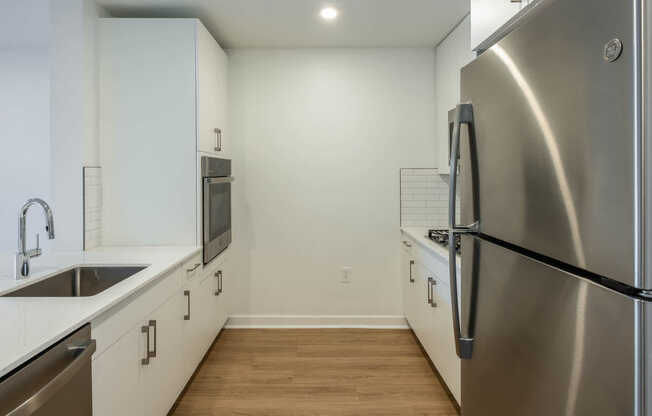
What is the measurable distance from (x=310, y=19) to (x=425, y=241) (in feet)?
5.78

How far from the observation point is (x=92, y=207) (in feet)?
9.41

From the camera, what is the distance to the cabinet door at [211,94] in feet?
10.0

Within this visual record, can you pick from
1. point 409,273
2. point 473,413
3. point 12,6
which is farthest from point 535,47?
point 12,6

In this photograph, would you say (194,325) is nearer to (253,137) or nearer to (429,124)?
(253,137)

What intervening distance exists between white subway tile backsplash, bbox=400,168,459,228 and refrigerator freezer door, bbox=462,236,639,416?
269 cm

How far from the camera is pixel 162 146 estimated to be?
2994 millimetres

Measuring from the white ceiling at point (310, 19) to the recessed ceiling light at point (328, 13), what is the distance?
5 centimetres

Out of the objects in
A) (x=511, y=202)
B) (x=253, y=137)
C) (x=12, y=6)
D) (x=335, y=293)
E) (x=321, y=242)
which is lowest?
(x=335, y=293)

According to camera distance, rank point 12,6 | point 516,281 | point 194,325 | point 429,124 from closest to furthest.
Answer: point 516,281 < point 194,325 < point 12,6 < point 429,124

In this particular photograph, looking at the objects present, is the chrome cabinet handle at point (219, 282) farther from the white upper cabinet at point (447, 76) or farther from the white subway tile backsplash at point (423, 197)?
the white upper cabinet at point (447, 76)

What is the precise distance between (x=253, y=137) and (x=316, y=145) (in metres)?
0.55

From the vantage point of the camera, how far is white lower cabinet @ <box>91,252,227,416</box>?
1.71 m

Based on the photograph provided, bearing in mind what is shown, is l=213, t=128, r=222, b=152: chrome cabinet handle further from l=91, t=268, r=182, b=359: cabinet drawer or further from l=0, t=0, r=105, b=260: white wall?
l=91, t=268, r=182, b=359: cabinet drawer

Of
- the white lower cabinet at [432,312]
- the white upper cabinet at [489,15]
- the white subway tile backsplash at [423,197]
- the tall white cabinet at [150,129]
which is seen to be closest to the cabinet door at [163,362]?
the tall white cabinet at [150,129]
